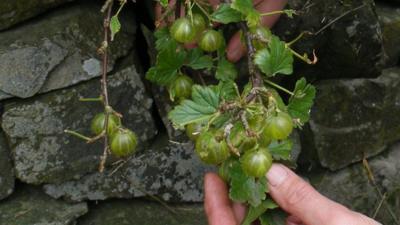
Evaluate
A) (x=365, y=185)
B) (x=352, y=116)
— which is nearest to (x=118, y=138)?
(x=352, y=116)

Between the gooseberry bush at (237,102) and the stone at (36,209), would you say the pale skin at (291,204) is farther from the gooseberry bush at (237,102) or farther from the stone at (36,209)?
the stone at (36,209)

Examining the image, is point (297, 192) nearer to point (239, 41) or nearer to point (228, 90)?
point (228, 90)

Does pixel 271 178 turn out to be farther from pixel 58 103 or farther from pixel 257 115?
pixel 58 103

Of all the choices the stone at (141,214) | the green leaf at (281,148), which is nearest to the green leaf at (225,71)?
the green leaf at (281,148)

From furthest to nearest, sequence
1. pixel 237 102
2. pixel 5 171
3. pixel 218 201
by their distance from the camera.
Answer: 1. pixel 5 171
2. pixel 218 201
3. pixel 237 102

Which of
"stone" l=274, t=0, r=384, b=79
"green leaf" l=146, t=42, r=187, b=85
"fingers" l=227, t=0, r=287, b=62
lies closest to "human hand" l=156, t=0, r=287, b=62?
"fingers" l=227, t=0, r=287, b=62

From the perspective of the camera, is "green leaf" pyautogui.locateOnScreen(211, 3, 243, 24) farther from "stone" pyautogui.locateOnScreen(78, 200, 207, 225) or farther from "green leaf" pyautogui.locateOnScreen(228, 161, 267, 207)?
"stone" pyautogui.locateOnScreen(78, 200, 207, 225)

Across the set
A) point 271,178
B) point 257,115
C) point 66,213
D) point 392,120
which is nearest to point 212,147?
point 257,115
